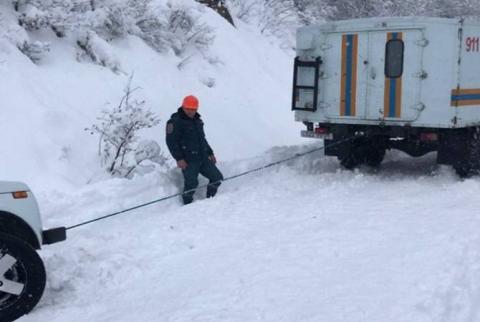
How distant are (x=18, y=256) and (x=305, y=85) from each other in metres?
6.03

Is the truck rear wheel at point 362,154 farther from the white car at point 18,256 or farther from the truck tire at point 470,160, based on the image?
the white car at point 18,256

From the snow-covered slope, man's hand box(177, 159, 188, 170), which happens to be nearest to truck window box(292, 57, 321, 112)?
the snow-covered slope

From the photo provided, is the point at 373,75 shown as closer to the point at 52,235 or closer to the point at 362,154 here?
the point at 362,154

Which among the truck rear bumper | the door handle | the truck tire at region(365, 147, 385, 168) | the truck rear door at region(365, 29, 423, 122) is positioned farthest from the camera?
the truck tire at region(365, 147, 385, 168)

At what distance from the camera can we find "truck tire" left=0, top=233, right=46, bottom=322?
4652 millimetres

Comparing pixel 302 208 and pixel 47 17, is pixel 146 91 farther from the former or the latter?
pixel 302 208

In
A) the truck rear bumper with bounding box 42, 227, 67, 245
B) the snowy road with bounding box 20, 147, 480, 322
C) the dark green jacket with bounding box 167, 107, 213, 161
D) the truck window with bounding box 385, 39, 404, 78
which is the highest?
the truck window with bounding box 385, 39, 404, 78

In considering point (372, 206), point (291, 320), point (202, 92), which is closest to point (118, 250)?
point (291, 320)

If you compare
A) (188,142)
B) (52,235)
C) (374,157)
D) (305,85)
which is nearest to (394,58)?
(305,85)

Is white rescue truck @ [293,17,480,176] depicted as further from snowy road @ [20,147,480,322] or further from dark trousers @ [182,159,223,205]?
dark trousers @ [182,159,223,205]

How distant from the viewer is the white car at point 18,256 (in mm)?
4668

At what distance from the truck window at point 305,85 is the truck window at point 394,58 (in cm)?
101

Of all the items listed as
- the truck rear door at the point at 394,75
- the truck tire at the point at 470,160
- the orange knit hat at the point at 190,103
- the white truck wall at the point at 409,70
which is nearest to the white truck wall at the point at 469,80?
the white truck wall at the point at 409,70

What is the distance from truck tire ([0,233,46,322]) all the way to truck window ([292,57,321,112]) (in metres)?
5.87
